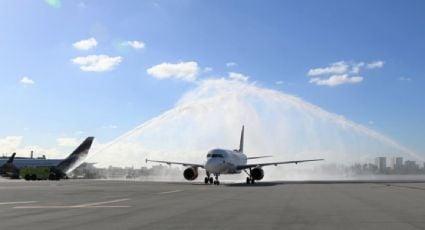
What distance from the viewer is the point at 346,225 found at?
14047 millimetres

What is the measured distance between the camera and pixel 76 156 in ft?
326

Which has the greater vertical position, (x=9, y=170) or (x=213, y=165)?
(x=213, y=165)

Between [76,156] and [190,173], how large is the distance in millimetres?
45452

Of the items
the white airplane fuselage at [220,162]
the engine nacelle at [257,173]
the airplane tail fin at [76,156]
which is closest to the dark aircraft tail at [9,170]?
the airplane tail fin at [76,156]

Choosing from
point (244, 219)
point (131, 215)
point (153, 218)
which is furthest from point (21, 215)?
point (244, 219)

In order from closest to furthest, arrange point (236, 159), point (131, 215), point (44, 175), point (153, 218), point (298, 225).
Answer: point (298, 225) → point (153, 218) → point (131, 215) → point (236, 159) → point (44, 175)

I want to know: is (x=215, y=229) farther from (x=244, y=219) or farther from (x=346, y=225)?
(x=346, y=225)

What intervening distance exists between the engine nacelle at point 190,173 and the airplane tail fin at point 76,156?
39.4 m

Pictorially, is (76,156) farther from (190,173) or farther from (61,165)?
(190,173)

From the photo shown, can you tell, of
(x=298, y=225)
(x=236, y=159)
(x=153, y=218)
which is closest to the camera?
(x=298, y=225)

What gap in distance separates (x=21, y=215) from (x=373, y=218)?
12.4m

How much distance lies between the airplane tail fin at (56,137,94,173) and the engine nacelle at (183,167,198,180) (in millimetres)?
39423

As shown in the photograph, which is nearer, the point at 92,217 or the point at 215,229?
the point at 215,229

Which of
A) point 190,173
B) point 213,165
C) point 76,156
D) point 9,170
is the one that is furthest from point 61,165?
point 213,165
